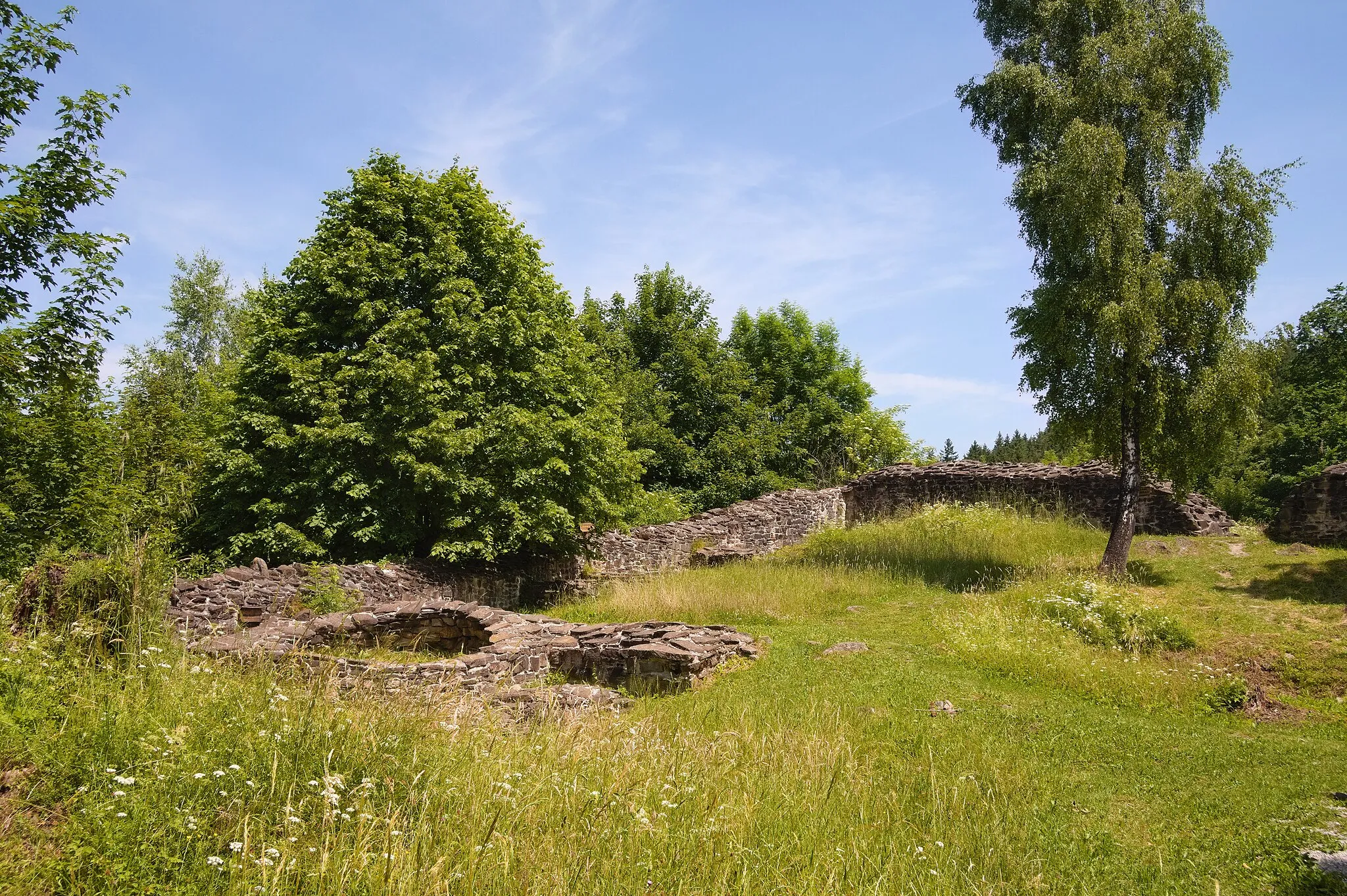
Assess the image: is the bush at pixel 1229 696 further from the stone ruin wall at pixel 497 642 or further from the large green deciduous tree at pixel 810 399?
the large green deciduous tree at pixel 810 399

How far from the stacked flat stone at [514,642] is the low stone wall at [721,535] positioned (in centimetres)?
795

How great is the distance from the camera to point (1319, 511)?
18.0m

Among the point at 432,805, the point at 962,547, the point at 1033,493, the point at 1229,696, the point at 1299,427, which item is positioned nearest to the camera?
the point at 432,805

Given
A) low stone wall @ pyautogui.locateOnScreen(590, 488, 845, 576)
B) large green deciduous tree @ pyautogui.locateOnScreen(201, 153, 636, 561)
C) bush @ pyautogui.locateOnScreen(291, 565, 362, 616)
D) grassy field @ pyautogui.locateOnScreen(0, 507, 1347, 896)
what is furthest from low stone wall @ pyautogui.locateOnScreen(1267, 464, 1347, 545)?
bush @ pyautogui.locateOnScreen(291, 565, 362, 616)

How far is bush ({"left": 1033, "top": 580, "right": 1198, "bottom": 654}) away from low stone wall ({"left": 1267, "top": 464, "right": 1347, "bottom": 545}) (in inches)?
356

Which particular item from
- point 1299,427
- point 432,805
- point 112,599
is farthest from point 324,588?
point 1299,427

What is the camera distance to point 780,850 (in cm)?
392

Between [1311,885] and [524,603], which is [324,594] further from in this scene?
[1311,885]

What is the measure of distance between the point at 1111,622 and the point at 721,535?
1260cm

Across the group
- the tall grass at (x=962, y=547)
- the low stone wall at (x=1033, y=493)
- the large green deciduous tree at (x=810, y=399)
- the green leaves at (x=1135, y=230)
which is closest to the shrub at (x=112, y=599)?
the tall grass at (x=962, y=547)

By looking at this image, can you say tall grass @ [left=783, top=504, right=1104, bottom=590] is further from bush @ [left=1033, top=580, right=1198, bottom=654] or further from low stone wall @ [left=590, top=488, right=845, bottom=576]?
bush @ [left=1033, top=580, right=1198, bottom=654]

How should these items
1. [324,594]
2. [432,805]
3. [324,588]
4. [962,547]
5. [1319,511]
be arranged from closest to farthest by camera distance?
1. [432,805]
2. [324,594]
3. [324,588]
4. [1319,511]
5. [962,547]

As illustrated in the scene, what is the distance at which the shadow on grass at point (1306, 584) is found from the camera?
13.7m

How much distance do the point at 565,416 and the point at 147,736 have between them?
13977 mm
